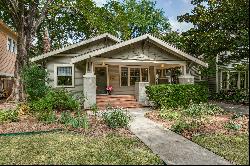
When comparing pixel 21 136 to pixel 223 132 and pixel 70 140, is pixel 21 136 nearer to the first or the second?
pixel 70 140

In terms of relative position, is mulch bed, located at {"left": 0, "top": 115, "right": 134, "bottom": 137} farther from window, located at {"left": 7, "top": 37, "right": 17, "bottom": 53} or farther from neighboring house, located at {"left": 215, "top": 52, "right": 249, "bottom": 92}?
window, located at {"left": 7, "top": 37, "right": 17, "bottom": 53}

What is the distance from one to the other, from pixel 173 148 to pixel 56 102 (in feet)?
30.8

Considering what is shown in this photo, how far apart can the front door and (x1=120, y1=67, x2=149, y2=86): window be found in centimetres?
134

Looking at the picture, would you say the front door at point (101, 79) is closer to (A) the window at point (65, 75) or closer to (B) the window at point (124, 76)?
(B) the window at point (124, 76)

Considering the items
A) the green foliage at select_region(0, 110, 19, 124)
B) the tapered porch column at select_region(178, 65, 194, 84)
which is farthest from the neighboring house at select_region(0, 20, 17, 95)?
the tapered porch column at select_region(178, 65, 194, 84)

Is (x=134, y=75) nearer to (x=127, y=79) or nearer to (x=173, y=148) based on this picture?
(x=127, y=79)

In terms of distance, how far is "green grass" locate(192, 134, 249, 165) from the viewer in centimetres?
721

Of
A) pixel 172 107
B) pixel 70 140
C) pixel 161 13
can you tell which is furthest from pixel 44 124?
pixel 161 13

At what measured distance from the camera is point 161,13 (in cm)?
5541

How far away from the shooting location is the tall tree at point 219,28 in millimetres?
16031

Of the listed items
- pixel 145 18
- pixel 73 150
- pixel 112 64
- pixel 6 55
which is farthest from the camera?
pixel 145 18

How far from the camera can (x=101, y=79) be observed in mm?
23219

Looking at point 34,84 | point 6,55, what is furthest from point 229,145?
point 6,55

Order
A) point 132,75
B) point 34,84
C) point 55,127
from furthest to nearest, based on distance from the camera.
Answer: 1. point 132,75
2. point 34,84
3. point 55,127
